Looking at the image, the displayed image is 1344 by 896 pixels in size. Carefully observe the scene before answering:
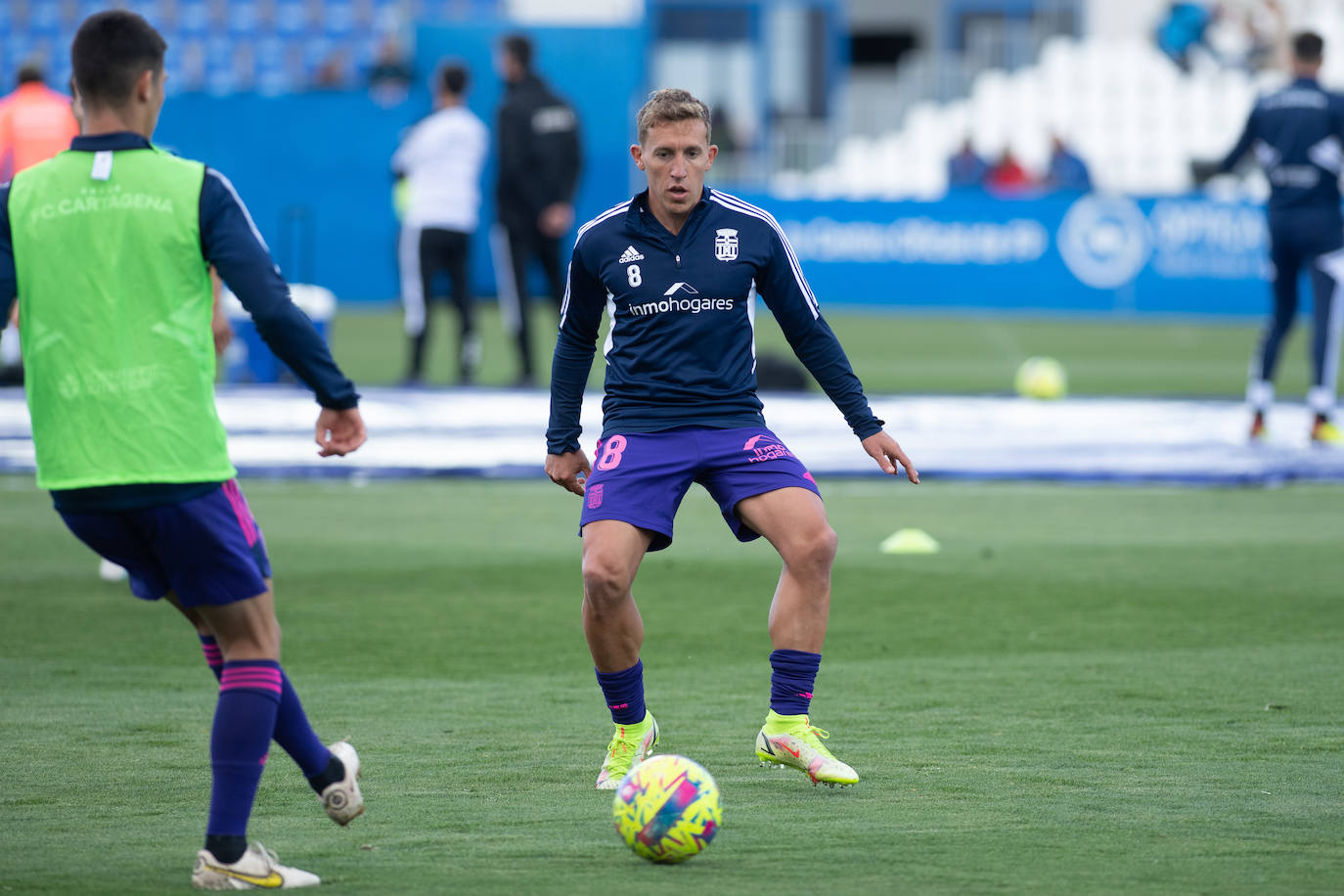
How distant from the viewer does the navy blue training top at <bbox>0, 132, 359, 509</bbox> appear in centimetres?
400

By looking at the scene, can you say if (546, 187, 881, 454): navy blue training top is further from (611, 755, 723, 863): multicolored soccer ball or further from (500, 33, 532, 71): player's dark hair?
(500, 33, 532, 71): player's dark hair

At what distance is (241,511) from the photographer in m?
4.11

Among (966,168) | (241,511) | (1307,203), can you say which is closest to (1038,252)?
(966,168)

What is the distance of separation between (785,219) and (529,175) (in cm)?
1223

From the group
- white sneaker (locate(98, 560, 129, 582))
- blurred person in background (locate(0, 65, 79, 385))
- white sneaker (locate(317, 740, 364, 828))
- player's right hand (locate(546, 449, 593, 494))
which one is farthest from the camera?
blurred person in background (locate(0, 65, 79, 385))

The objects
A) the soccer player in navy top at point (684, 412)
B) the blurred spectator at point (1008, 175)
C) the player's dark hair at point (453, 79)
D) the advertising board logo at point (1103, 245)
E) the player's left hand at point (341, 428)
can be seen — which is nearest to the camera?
the player's left hand at point (341, 428)

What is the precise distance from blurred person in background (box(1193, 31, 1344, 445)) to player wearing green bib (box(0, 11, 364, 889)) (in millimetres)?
9575

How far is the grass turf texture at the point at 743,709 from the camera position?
4.32 meters

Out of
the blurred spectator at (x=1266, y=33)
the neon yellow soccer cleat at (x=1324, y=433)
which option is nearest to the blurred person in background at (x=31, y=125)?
the neon yellow soccer cleat at (x=1324, y=433)

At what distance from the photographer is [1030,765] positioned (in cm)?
525

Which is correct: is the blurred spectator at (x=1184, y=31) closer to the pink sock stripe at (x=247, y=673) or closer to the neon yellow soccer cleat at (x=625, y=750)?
the neon yellow soccer cleat at (x=625, y=750)

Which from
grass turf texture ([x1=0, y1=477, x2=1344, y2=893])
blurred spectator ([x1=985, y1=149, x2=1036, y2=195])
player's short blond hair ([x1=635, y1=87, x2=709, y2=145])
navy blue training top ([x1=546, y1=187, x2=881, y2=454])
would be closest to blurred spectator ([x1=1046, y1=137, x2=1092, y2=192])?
blurred spectator ([x1=985, y1=149, x2=1036, y2=195])

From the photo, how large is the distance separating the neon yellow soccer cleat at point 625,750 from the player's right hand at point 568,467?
0.70 meters

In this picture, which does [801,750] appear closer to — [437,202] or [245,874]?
[245,874]
